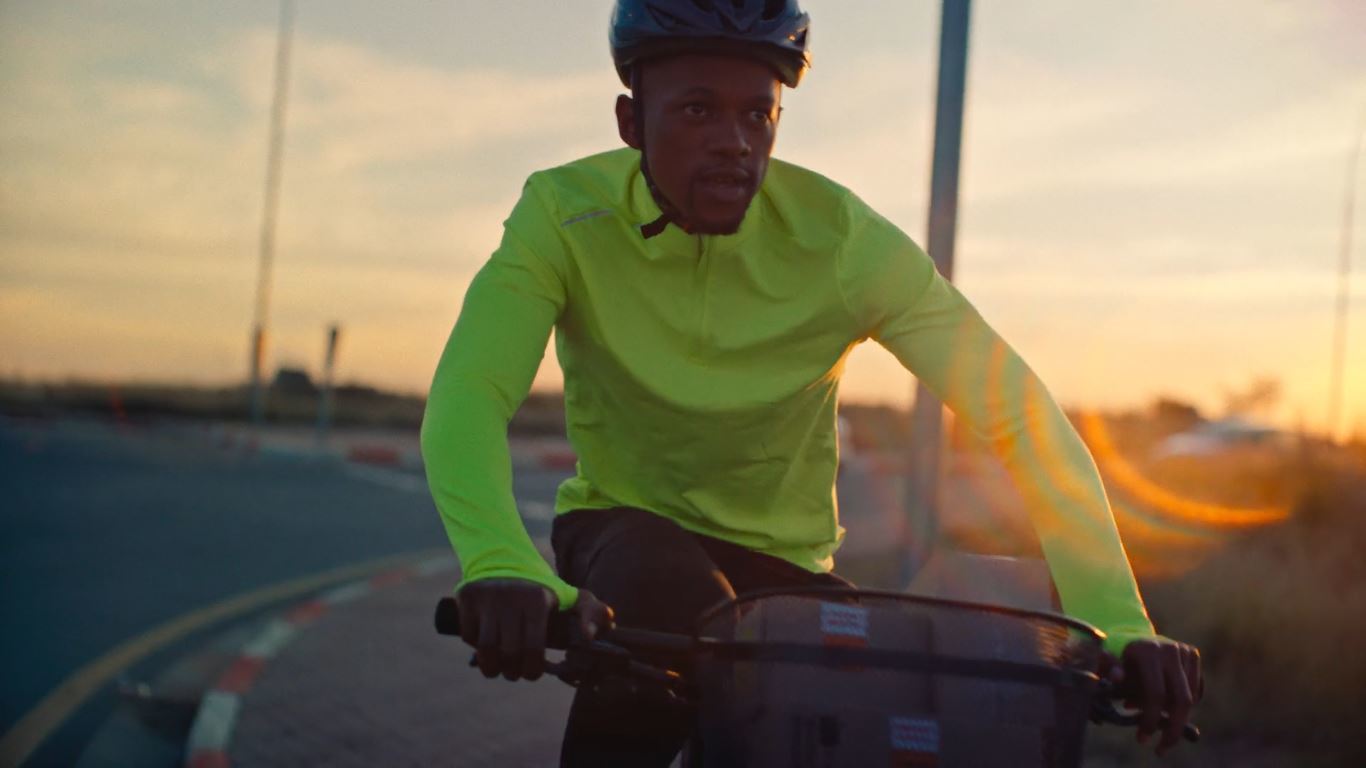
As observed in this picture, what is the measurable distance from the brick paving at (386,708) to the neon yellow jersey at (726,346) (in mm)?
2791

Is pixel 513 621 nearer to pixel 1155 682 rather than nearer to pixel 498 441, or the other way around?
pixel 498 441

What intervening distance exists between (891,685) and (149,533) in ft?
35.8

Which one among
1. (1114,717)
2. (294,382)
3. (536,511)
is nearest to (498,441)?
(1114,717)

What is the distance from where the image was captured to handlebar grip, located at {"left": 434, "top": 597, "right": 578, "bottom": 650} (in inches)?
80.5

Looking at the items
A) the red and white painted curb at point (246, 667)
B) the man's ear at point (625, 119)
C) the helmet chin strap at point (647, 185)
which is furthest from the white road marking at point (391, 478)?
the helmet chin strap at point (647, 185)

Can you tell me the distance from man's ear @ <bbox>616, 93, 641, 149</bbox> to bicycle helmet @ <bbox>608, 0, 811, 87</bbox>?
0.22 metres

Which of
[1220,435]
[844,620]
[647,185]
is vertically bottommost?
[844,620]

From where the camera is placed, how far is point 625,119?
3000mm

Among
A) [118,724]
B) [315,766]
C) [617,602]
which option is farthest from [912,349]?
[118,724]

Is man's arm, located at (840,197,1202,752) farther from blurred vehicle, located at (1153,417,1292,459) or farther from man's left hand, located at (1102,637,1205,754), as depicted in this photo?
blurred vehicle, located at (1153,417,1292,459)

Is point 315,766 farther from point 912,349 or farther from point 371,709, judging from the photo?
point 912,349

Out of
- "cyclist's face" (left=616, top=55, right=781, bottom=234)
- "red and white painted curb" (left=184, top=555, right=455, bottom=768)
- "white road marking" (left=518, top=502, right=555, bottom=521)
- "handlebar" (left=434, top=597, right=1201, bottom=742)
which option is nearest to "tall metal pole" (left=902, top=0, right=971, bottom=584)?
"red and white painted curb" (left=184, top=555, right=455, bottom=768)

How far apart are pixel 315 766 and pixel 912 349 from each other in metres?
3.24

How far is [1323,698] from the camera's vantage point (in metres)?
6.11
